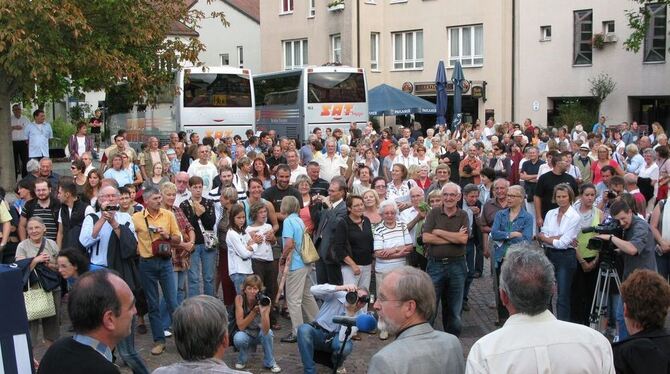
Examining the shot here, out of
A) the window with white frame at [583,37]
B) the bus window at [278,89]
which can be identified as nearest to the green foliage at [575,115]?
the window with white frame at [583,37]

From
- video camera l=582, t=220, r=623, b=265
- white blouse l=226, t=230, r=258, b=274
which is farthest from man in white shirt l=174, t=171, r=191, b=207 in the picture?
video camera l=582, t=220, r=623, b=265

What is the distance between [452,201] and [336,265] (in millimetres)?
1485

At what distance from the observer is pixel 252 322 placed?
8188 millimetres

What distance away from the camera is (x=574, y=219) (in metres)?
8.89

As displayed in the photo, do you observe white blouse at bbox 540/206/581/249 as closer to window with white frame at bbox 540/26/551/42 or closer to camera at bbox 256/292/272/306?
camera at bbox 256/292/272/306

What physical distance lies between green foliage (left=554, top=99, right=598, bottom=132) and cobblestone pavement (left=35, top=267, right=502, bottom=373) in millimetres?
24107

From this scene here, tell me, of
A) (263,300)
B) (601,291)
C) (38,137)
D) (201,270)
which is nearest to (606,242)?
(601,291)

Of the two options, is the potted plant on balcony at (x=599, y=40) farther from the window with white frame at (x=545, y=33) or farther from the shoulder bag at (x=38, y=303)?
the shoulder bag at (x=38, y=303)

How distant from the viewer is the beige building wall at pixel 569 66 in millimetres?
33906

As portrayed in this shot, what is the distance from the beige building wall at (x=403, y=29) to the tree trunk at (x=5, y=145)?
80.8 feet

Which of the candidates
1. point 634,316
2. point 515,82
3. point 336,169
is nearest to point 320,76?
point 515,82

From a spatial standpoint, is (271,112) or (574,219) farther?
(271,112)

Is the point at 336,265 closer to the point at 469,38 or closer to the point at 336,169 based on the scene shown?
the point at 336,169

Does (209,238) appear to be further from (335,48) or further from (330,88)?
(335,48)
